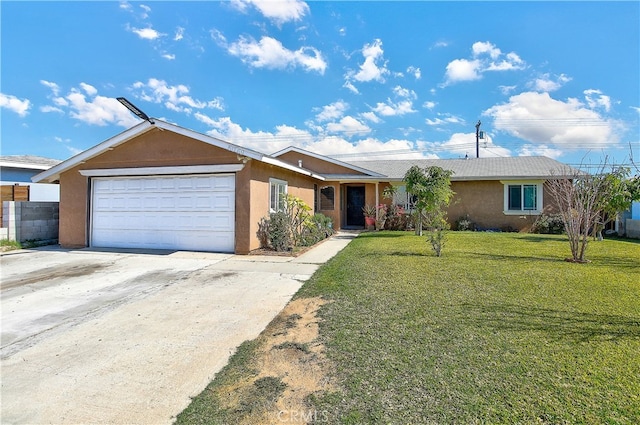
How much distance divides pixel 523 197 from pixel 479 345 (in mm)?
14955

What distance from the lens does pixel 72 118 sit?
19500 mm

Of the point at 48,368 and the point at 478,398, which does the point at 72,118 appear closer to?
the point at 48,368

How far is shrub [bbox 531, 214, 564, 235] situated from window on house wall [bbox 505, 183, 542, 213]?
75cm

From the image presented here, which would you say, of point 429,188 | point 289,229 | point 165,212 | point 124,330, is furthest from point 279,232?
point 429,188

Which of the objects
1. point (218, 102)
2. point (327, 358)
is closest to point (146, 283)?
point (327, 358)

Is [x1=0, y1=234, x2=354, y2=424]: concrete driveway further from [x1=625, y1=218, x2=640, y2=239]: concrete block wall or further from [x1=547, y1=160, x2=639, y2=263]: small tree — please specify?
[x1=625, y1=218, x2=640, y2=239]: concrete block wall

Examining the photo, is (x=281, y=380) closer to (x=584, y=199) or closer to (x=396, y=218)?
(x=584, y=199)

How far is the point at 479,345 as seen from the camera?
138 inches

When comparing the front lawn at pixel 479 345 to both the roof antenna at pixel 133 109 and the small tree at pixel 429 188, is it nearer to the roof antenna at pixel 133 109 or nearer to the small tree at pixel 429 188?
the small tree at pixel 429 188

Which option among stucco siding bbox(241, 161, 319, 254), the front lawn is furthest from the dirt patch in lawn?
stucco siding bbox(241, 161, 319, 254)

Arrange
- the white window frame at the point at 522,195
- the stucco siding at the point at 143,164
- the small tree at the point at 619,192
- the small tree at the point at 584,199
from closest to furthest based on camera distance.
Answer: the small tree at the point at 584,199, the stucco siding at the point at 143,164, the small tree at the point at 619,192, the white window frame at the point at 522,195

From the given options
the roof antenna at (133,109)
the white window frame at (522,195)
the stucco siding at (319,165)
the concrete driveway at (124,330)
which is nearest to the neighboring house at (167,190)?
the roof antenna at (133,109)

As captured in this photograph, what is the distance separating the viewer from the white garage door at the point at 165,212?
1017 centimetres

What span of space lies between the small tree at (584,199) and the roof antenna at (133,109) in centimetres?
1170
